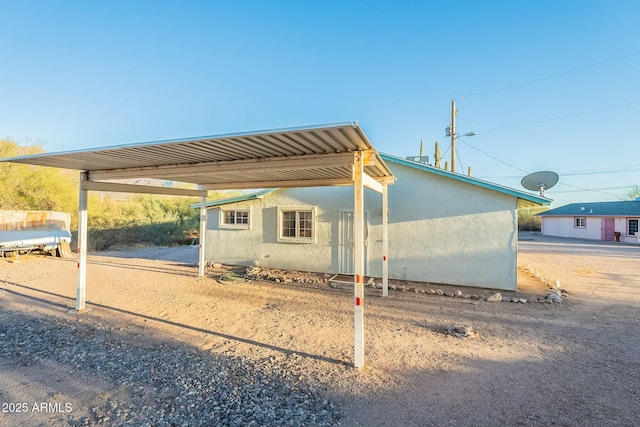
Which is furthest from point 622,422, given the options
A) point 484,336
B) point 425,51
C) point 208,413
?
point 425,51

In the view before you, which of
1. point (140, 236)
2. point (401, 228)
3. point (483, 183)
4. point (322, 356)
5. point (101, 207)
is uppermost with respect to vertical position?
point (483, 183)

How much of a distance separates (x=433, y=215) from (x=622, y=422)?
5905mm

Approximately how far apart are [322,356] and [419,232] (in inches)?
210

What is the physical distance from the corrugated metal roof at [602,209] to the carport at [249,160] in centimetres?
2792

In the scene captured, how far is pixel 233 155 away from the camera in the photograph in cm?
475

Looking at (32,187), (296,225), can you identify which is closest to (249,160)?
(296,225)

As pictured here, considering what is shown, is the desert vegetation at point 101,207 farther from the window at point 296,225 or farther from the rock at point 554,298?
the rock at point 554,298

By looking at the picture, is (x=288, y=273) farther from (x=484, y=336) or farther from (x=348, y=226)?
(x=484, y=336)

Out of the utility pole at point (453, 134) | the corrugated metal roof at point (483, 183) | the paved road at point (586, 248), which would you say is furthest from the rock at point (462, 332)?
the paved road at point (586, 248)

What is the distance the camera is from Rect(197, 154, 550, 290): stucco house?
7.63 meters

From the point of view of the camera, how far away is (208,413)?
2.78 m

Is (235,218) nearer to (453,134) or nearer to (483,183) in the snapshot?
(483,183)

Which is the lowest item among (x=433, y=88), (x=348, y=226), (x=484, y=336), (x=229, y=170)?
(x=484, y=336)

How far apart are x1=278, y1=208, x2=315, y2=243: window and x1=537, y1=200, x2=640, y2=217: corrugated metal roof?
2724cm
